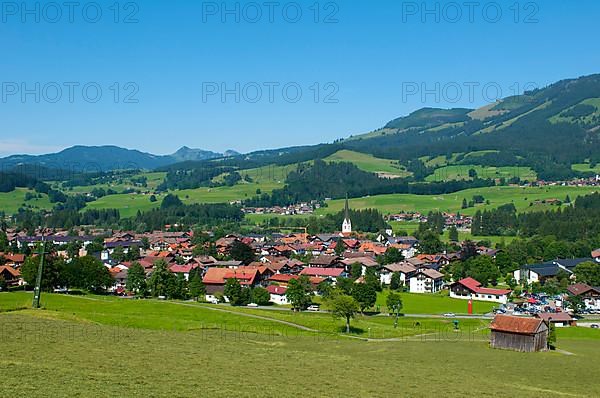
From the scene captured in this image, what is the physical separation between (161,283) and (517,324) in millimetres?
41824

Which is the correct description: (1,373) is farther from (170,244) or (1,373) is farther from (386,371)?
(170,244)

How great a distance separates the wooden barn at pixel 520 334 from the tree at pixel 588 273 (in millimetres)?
47073

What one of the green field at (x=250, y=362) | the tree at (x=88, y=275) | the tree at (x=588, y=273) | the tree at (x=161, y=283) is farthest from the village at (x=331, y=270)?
the green field at (x=250, y=362)

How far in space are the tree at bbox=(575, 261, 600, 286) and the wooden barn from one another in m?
47.1

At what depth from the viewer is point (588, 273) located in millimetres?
85125

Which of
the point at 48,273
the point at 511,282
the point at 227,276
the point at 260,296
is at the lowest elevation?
the point at 511,282

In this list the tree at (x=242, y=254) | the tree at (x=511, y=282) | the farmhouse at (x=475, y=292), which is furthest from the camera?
the tree at (x=242, y=254)

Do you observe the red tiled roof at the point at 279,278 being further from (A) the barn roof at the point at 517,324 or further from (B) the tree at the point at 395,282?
(A) the barn roof at the point at 517,324

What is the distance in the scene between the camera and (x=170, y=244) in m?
130

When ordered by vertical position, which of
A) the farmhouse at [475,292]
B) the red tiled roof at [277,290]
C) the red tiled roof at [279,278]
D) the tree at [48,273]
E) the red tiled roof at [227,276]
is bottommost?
the farmhouse at [475,292]

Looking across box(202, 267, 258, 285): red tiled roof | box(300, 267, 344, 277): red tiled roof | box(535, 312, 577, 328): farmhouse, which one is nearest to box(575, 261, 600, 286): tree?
box(535, 312, 577, 328): farmhouse

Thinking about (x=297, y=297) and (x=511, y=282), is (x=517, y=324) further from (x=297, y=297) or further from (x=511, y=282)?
(x=511, y=282)

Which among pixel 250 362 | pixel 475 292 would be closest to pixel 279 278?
pixel 475 292

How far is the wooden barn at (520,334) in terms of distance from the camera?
41.1 meters
